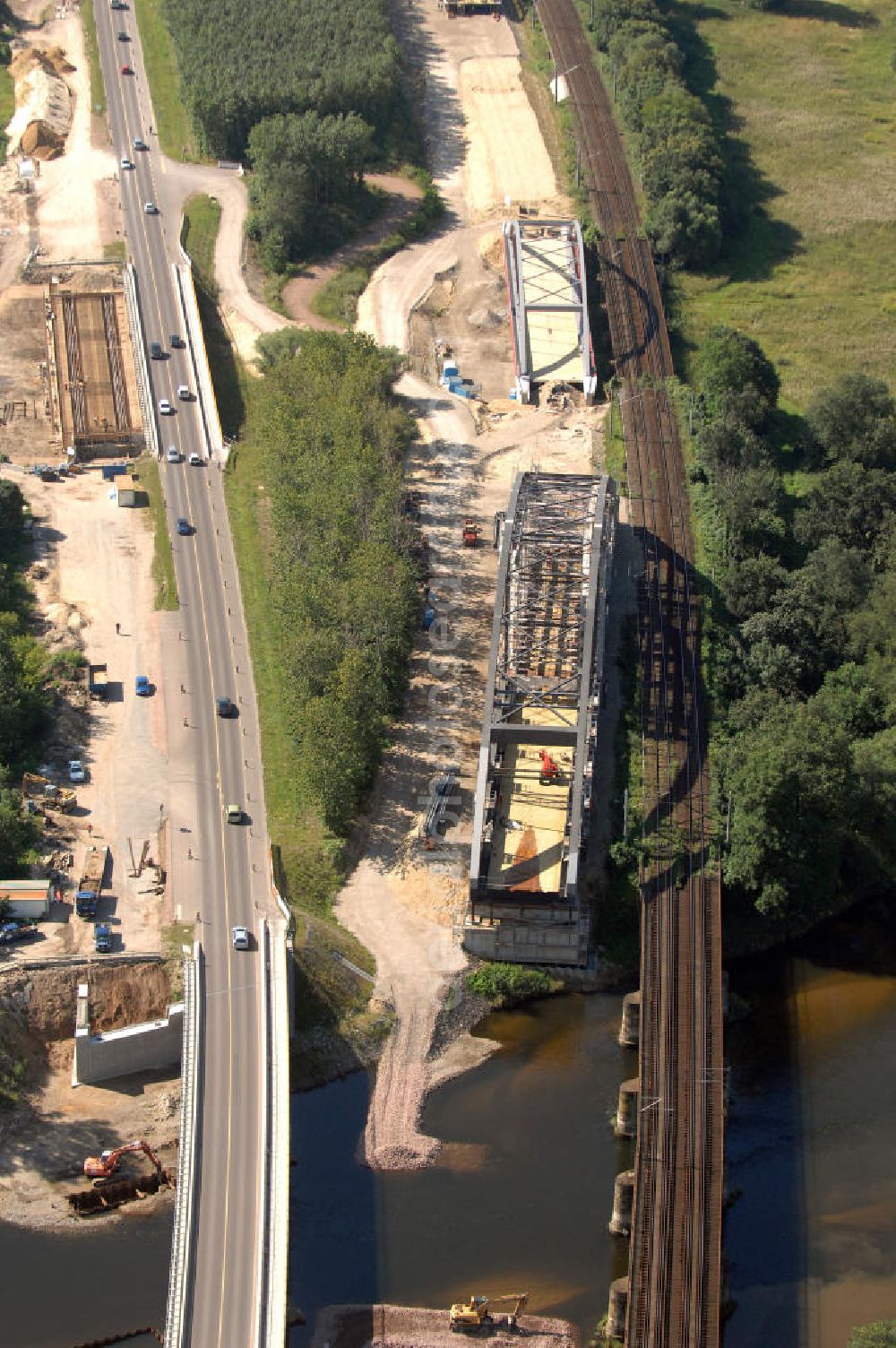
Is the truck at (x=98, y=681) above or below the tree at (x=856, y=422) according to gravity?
below

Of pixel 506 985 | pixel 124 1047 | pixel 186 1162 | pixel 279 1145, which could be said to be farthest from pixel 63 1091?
pixel 506 985

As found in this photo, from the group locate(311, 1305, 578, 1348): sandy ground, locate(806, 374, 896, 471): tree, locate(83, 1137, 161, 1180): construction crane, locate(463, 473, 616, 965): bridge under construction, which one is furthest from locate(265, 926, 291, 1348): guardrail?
locate(806, 374, 896, 471): tree

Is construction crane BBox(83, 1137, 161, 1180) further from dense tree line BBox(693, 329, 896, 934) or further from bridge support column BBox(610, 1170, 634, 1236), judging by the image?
dense tree line BBox(693, 329, 896, 934)

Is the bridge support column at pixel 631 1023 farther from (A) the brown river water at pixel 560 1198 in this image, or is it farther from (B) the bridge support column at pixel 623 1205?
(B) the bridge support column at pixel 623 1205

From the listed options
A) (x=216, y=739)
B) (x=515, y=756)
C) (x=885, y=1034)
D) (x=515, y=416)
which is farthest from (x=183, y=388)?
(x=885, y=1034)

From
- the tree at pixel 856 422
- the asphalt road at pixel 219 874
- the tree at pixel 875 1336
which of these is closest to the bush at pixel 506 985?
the asphalt road at pixel 219 874

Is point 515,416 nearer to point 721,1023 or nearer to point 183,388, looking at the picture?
point 183,388
